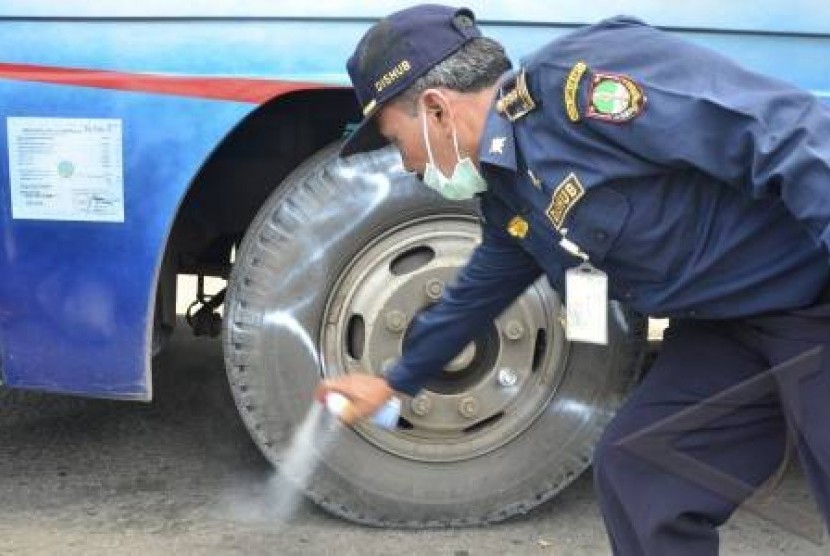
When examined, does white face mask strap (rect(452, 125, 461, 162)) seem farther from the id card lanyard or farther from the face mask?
the id card lanyard

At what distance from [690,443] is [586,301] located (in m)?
0.34

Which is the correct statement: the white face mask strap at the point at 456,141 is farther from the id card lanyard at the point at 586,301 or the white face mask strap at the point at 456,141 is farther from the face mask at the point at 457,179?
the id card lanyard at the point at 586,301

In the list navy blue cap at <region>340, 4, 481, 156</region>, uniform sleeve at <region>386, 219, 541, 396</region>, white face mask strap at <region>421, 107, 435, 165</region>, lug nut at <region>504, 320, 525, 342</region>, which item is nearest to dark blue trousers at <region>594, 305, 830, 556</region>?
uniform sleeve at <region>386, 219, 541, 396</region>

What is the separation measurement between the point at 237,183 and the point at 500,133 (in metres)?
1.45

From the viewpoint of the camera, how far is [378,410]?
2111 mm

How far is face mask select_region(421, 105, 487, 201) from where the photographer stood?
183cm

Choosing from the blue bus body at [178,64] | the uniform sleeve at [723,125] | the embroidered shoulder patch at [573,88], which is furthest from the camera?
the blue bus body at [178,64]

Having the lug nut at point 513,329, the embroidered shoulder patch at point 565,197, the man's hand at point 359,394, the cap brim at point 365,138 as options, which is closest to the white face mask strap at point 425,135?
the cap brim at point 365,138

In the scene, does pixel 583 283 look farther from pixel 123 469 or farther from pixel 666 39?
pixel 123 469

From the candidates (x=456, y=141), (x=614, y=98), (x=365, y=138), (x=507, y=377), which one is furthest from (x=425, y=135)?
(x=507, y=377)

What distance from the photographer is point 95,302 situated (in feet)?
9.04

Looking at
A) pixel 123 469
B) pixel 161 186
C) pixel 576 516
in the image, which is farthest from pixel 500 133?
pixel 123 469

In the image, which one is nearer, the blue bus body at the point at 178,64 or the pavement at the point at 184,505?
the blue bus body at the point at 178,64

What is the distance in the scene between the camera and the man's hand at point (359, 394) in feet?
6.77
